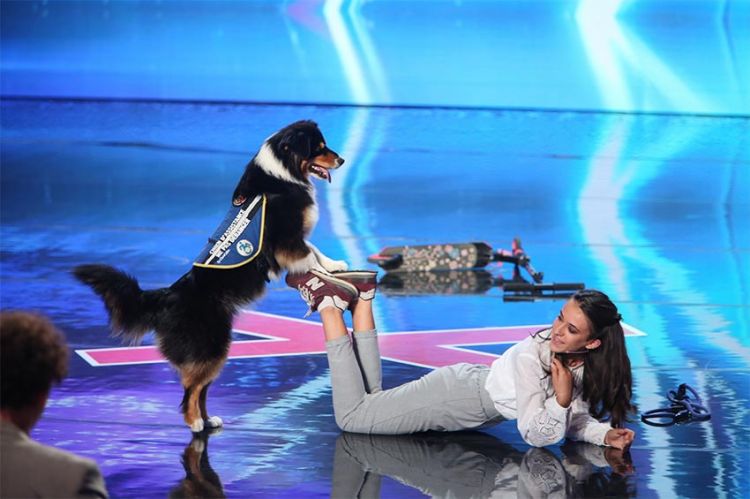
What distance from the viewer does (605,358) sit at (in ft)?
13.5

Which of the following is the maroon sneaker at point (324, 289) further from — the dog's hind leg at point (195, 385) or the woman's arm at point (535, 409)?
the woman's arm at point (535, 409)

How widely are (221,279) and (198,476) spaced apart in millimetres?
746

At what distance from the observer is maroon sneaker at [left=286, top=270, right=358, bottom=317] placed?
4520 mm

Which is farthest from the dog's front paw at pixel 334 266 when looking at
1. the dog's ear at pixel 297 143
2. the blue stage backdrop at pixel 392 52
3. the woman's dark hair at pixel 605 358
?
the blue stage backdrop at pixel 392 52

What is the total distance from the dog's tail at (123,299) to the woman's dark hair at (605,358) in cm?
151

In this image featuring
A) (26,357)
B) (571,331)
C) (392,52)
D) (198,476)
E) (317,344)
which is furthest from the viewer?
(392,52)

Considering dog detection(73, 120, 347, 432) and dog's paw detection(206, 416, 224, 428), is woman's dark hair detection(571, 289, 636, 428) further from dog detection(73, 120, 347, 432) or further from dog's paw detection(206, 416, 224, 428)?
dog's paw detection(206, 416, 224, 428)

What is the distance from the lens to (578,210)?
30.2 feet

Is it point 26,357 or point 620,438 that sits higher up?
point 620,438

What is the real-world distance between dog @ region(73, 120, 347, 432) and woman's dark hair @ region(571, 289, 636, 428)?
1.08m

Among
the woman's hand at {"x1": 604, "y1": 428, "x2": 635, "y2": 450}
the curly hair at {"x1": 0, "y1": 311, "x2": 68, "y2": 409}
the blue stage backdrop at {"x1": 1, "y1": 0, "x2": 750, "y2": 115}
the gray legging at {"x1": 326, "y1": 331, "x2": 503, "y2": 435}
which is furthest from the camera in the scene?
the blue stage backdrop at {"x1": 1, "y1": 0, "x2": 750, "y2": 115}

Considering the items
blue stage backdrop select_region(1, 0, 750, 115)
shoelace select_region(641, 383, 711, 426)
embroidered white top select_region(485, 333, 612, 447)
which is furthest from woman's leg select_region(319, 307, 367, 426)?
blue stage backdrop select_region(1, 0, 750, 115)

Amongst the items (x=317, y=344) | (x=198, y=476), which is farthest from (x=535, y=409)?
(x=317, y=344)

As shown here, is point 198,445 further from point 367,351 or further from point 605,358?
point 605,358
